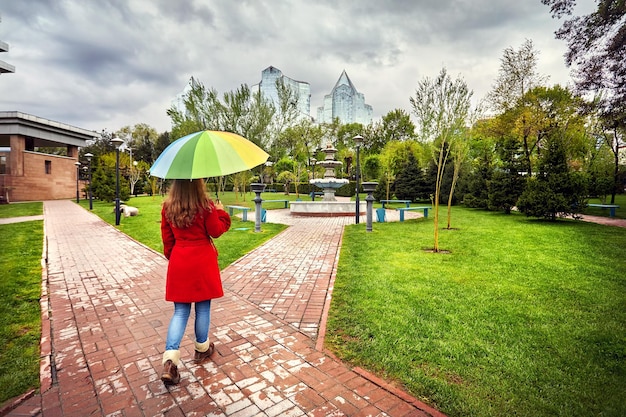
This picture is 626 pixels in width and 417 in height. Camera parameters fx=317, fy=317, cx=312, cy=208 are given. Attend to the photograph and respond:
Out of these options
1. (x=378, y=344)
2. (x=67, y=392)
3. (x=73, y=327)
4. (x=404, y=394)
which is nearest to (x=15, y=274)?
(x=73, y=327)

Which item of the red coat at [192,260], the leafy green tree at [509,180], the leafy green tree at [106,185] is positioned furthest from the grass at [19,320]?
the leafy green tree at [509,180]

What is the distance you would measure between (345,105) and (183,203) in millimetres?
65593

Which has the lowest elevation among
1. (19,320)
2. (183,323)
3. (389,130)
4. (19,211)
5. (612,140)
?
(19,320)

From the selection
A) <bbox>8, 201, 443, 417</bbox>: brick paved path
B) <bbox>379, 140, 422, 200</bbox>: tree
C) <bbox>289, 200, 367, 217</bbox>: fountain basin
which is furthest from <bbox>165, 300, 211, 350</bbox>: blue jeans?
<bbox>379, 140, 422, 200</bbox>: tree

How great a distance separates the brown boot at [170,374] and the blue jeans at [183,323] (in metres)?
0.13

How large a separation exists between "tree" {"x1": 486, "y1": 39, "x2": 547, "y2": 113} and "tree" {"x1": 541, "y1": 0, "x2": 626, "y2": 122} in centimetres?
616

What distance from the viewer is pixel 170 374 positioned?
2562mm

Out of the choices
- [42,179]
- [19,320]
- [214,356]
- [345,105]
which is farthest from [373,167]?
[42,179]

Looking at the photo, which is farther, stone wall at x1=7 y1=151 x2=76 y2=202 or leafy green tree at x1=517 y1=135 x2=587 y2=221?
stone wall at x1=7 y1=151 x2=76 y2=202

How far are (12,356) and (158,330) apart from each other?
1.29 meters

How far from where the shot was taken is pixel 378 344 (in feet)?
10.6

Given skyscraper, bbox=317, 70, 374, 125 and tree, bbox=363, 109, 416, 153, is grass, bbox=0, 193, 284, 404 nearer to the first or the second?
tree, bbox=363, 109, 416, 153

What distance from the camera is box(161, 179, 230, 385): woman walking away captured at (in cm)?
261

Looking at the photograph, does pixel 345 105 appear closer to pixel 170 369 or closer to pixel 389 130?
pixel 389 130
